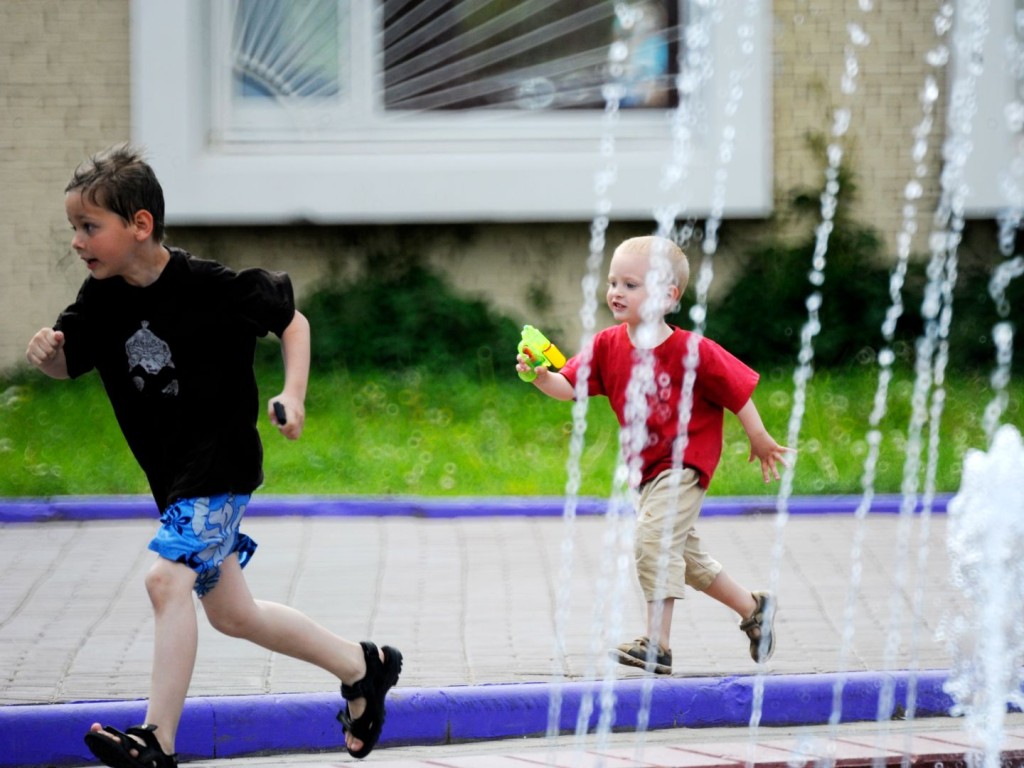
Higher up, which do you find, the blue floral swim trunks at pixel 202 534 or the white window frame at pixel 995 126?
the white window frame at pixel 995 126

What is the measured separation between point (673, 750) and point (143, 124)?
749 cm

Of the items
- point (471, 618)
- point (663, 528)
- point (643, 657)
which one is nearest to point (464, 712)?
point (643, 657)

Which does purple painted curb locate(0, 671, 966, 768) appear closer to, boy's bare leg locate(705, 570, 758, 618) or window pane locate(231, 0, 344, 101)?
boy's bare leg locate(705, 570, 758, 618)

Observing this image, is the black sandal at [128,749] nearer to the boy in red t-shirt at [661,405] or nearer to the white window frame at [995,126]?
the boy in red t-shirt at [661,405]

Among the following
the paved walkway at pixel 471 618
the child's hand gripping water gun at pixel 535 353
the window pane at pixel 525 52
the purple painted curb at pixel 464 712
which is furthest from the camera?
the window pane at pixel 525 52

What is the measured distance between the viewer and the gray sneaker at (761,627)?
5.21 m

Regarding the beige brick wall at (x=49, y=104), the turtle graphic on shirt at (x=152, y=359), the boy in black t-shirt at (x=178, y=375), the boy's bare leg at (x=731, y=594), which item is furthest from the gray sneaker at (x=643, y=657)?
the beige brick wall at (x=49, y=104)

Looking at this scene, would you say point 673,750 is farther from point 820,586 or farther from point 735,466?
point 735,466

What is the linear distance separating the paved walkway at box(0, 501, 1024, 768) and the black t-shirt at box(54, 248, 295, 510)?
93 cm

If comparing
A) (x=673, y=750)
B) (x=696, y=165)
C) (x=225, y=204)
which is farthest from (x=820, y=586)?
(x=225, y=204)

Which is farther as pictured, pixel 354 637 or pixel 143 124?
pixel 143 124

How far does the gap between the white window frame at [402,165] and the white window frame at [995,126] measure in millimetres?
1444

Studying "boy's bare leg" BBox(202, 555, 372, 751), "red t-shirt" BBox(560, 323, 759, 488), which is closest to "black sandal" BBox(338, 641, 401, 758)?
"boy's bare leg" BBox(202, 555, 372, 751)

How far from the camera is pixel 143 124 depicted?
10.7 m
